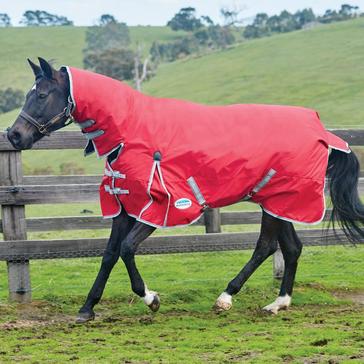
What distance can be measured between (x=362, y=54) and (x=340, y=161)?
5741cm

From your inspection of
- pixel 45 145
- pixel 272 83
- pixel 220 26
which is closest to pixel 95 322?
pixel 45 145

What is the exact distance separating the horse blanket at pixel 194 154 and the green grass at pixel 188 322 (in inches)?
36.2

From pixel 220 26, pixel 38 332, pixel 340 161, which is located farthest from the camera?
pixel 220 26

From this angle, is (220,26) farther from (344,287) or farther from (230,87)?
(344,287)

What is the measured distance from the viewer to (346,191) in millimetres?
7816

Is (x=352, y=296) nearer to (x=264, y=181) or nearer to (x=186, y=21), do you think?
(x=264, y=181)

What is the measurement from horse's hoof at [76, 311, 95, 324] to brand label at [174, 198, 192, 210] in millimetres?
1233

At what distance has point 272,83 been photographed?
58.5 m

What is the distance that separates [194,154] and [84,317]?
1708 millimetres

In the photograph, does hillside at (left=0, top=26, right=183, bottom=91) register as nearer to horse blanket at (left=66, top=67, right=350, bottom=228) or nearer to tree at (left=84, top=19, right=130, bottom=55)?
tree at (left=84, top=19, right=130, bottom=55)

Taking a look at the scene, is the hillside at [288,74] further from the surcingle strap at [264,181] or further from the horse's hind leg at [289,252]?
the surcingle strap at [264,181]

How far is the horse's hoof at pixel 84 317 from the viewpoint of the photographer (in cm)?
709

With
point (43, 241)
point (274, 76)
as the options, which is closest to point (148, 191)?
point (43, 241)

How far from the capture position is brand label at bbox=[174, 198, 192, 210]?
6.95 m
